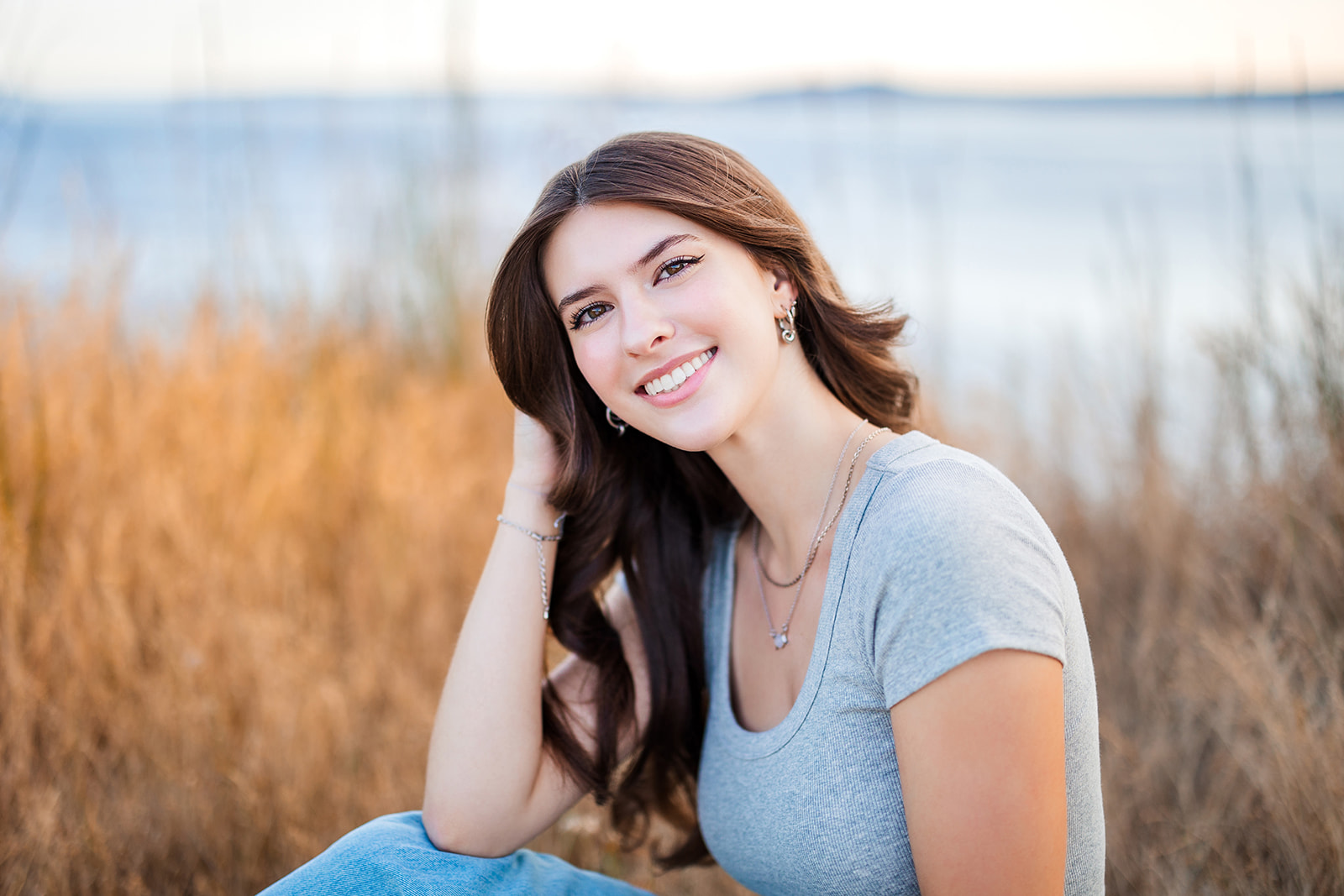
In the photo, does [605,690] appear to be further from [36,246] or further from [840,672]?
[36,246]

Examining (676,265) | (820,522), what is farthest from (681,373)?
(820,522)

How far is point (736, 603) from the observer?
1695mm

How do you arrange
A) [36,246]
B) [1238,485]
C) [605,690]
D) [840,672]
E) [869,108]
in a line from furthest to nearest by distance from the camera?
[36,246], [869,108], [1238,485], [605,690], [840,672]

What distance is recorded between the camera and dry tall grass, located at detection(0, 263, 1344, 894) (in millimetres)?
1955

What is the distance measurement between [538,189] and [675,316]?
158 inches

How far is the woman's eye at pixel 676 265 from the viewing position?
147 cm

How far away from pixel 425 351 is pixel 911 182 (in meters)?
2.29

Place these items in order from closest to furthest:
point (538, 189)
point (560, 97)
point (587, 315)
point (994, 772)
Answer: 1. point (994, 772)
2. point (587, 315)
3. point (560, 97)
4. point (538, 189)

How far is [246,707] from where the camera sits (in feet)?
7.77

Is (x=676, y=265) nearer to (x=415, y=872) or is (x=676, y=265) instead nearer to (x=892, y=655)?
(x=892, y=655)

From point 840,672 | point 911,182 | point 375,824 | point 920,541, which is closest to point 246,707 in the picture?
point 375,824

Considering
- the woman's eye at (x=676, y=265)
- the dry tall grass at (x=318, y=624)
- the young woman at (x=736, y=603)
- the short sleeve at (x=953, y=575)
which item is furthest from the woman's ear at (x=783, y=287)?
the dry tall grass at (x=318, y=624)

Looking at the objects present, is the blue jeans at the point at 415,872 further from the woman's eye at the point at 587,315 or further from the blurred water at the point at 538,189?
A: the blurred water at the point at 538,189

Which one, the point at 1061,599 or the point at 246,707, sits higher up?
the point at 1061,599
